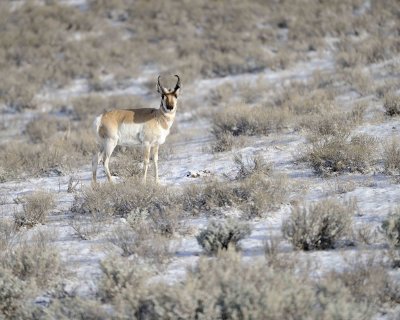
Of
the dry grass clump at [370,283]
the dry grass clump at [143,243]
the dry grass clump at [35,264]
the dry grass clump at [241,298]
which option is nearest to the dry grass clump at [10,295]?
the dry grass clump at [35,264]

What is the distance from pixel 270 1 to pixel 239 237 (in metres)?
19.7

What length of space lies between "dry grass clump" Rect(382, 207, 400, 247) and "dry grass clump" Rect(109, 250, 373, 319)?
1.12 meters

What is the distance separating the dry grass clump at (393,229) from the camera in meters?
4.99

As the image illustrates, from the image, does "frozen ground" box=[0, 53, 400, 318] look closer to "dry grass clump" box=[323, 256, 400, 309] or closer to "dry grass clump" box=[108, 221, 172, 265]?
"dry grass clump" box=[108, 221, 172, 265]

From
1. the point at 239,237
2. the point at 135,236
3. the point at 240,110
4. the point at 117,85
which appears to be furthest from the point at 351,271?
the point at 117,85

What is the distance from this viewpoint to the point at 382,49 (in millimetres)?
16297

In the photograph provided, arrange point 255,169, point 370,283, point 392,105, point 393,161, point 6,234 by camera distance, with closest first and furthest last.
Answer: point 370,283 → point 6,234 → point 393,161 → point 255,169 → point 392,105

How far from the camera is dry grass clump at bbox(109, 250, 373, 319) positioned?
151 inches

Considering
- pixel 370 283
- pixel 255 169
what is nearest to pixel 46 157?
pixel 255 169

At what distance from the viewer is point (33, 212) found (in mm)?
6820

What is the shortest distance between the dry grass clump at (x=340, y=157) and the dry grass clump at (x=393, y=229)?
250cm

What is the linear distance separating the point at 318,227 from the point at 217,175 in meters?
3.42

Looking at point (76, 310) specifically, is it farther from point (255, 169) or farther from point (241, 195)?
point (255, 169)

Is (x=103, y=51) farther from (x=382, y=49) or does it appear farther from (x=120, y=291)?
(x=120, y=291)
